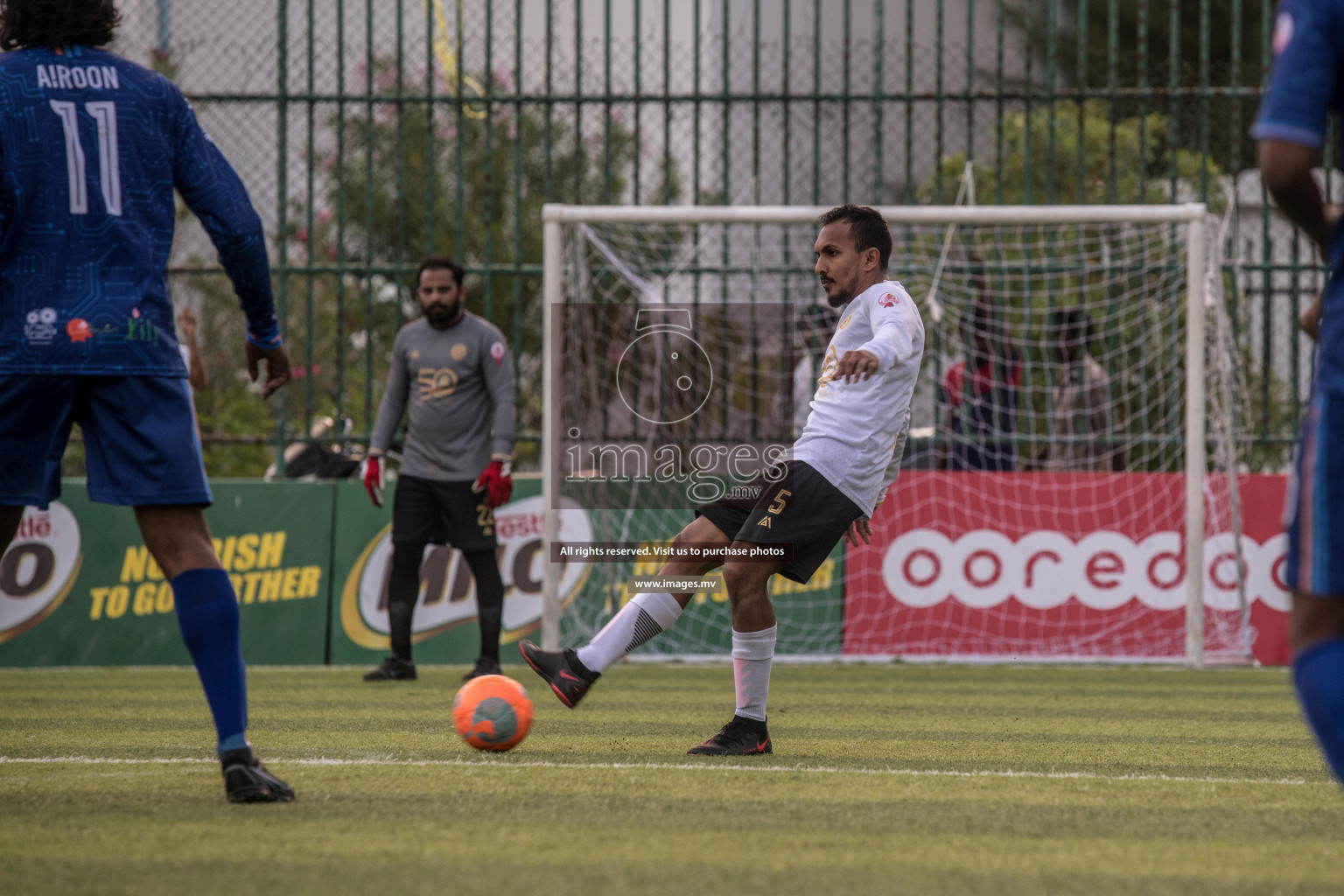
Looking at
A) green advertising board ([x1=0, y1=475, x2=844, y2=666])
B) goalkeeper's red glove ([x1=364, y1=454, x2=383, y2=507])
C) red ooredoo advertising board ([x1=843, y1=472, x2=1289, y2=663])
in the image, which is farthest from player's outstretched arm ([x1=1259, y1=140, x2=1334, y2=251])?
red ooredoo advertising board ([x1=843, y1=472, x2=1289, y2=663])

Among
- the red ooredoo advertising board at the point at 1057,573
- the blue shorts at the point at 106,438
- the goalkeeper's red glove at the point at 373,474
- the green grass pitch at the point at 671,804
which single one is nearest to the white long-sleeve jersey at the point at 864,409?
the green grass pitch at the point at 671,804

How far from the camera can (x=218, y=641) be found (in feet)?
11.6

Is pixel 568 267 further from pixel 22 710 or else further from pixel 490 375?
pixel 22 710

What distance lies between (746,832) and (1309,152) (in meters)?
1.80

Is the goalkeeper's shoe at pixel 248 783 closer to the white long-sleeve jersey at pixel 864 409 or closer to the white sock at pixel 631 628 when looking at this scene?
the white sock at pixel 631 628

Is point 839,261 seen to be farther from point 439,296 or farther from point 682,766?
point 439,296

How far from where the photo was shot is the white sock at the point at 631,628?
4.66 meters

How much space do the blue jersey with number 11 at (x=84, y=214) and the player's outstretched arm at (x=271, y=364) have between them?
0.94 feet

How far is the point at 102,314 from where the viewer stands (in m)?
3.44

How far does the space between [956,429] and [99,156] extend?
285 inches

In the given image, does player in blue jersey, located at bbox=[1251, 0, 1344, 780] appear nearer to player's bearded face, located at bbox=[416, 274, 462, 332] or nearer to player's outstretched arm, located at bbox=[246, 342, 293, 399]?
player's outstretched arm, located at bbox=[246, 342, 293, 399]

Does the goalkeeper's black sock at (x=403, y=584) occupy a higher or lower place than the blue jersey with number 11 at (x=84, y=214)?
lower

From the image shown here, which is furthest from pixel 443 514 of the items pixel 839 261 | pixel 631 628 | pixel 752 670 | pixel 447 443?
pixel 839 261

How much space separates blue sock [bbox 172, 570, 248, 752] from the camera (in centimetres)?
353
